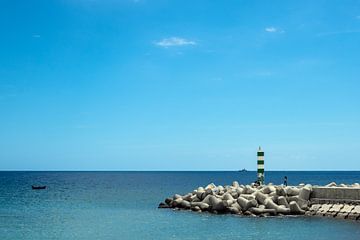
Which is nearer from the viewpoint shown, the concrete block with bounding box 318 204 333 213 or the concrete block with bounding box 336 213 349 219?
the concrete block with bounding box 336 213 349 219

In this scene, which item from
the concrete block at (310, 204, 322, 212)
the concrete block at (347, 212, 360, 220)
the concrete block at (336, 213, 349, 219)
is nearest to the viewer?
the concrete block at (347, 212, 360, 220)

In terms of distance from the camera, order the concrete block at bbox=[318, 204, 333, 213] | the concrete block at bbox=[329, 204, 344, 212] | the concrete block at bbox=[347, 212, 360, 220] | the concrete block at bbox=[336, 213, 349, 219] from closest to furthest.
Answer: the concrete block at bbox=[347, 212, 360, 220] < the concrete block at bbox=[336, 213, 349, 219] < the concrete block at bbox=[329, 204, 344, 212] < the concrete block at bbox=[318, 204, 333, 213]

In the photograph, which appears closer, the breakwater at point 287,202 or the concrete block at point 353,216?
the concrete block at point 353,216

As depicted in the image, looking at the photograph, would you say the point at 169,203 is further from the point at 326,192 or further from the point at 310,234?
the point at 310,234

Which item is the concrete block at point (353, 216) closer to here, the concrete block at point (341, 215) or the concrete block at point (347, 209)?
the concrete block at point (341, 215)

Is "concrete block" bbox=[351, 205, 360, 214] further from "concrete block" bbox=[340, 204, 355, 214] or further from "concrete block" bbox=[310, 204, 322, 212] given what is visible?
"concrete block" bbox=[310, 204, 322, 212]

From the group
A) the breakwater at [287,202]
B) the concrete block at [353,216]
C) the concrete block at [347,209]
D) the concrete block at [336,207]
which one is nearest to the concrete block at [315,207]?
the breakwater at [287,202]

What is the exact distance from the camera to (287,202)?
89.7ft

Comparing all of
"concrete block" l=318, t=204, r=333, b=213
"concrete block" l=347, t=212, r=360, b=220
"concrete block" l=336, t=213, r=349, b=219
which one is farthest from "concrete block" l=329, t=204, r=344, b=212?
"concrete block" l=347, t=212, r=360, b=220

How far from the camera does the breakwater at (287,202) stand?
2544cm

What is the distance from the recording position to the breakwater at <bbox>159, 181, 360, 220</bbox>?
83.5ft

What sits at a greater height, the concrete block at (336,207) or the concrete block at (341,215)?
the concrete block at (336,207)

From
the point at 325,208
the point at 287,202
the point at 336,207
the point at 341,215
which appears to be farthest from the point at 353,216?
the point at 287,202

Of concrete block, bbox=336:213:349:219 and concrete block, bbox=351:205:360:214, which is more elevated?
concrete block, bbox=351:205:360:214
